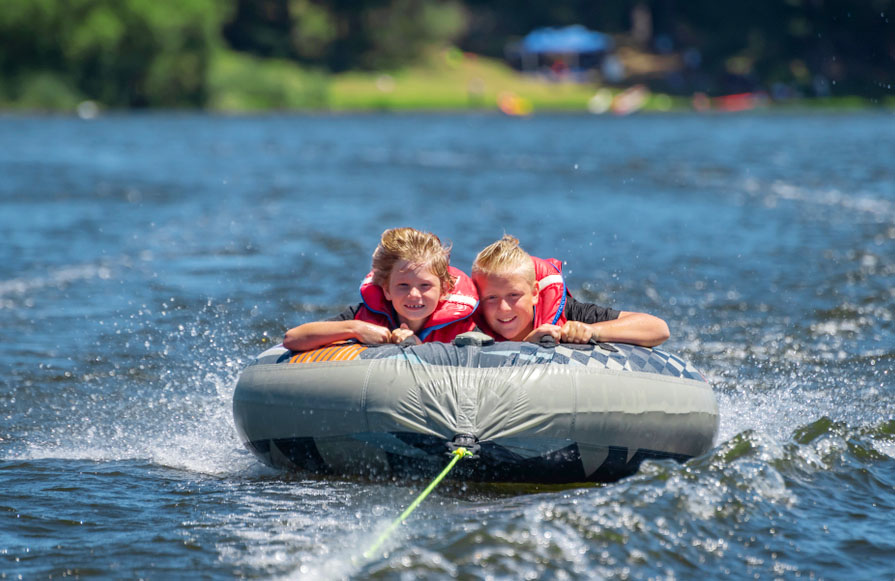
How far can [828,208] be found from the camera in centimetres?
1794

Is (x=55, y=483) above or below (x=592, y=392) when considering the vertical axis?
below

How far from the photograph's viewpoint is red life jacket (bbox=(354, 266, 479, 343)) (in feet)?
18.6

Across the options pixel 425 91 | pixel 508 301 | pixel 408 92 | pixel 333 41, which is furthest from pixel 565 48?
pixel 508 301

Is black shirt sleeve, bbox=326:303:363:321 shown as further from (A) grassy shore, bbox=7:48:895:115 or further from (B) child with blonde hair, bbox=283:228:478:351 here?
(A) grassy shore, bbox=7:48:895:115

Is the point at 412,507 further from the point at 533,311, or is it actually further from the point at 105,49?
the point at 105,49

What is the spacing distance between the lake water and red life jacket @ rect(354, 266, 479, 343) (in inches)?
29.1

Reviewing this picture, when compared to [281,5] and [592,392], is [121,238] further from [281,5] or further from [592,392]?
[281,5]

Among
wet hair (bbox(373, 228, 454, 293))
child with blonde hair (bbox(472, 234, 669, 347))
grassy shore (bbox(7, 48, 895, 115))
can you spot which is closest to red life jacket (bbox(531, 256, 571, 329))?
child with blonde hair (bbox(472, 234, 669, 347))

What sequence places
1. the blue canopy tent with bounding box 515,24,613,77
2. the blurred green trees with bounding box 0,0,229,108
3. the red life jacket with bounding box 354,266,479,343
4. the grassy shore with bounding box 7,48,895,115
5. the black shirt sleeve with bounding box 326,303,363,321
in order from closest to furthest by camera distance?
the red life jacket with bounding box 354,266,479,343, the black shirt sleeve with bounding box 326,303,363,321, the blurred green trees with bounding box 0,0,229,108, the grassy shore with bounding box 7,48,895,115, the blue canopy tent with bounding box 515,24,613,77

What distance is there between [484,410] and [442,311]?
24.4 inches

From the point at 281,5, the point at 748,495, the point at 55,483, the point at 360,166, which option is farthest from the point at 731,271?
the point at 281,5

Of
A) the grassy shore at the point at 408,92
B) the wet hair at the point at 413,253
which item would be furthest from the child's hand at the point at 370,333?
the grassy shore at the point at 408,92

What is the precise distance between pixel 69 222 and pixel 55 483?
1251 centimetres

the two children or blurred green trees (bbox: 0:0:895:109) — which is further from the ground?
blurred green trees (bbox: 0:0:895:109)
